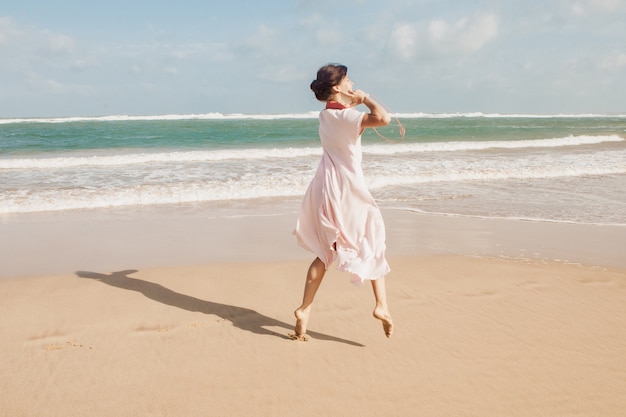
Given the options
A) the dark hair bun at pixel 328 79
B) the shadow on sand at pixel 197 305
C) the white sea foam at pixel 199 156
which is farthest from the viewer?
the white sea foam at pixel 199 156

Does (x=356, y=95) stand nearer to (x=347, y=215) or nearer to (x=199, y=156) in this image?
(x=347, y=215)

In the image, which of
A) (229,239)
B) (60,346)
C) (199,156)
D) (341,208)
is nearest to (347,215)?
(341,208)

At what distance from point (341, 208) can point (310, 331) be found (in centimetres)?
95

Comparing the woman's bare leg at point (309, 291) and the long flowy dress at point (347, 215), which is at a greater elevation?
the long flowy dress at point (347, 215)

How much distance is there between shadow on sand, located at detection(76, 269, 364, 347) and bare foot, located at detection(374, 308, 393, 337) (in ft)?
0.67

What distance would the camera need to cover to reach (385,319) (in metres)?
3.48

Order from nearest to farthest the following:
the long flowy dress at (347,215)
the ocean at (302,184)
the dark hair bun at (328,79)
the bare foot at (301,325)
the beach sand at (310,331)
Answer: the beach sand at (310,331) < the dark hair bun at (328,79) < the long flowy dress at (347,215) < the bare foot at (301,325) < the ocean at (302,184)

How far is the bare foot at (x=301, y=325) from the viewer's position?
141 inches

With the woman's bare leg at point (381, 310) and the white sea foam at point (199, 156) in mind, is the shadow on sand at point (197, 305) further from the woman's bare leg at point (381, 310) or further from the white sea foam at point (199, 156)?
the white sea foam at point (199, 156)

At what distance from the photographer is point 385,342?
11.7ft

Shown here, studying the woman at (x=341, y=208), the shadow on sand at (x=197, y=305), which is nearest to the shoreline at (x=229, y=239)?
the shadow on sand at (x=197, y=305)

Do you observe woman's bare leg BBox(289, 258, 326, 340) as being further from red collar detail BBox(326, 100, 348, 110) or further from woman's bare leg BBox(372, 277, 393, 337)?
red collar detail BBox(326, 100, 348, 110)

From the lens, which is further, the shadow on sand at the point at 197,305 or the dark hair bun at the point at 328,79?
the shadow on sand at the point at 197,305

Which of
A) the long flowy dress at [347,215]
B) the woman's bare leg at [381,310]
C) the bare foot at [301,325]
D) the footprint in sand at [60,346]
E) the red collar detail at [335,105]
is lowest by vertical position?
the footprint in sand at [60,346]
